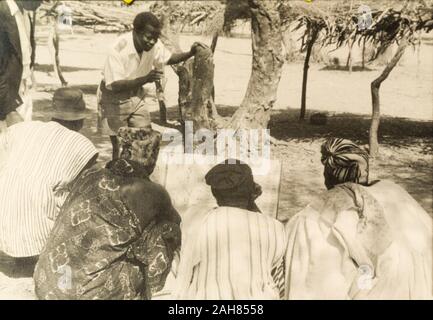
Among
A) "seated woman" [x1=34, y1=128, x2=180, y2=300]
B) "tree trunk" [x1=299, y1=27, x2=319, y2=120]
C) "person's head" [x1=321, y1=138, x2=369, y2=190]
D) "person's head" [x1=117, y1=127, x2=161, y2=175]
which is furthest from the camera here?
"tree trunk" [x1=299, y1=27, x2=319, y2=120]

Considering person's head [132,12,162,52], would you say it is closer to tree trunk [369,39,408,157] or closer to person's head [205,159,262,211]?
person's head [205,159,262,211]

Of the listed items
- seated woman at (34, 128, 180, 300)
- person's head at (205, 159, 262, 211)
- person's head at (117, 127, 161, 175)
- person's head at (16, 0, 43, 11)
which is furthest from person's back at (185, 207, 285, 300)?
person's head at (16, 0, 43, 11)

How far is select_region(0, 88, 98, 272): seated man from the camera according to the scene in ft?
13.4

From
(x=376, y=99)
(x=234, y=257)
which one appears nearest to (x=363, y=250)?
(x=234, y=257)

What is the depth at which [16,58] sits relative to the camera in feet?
16.8

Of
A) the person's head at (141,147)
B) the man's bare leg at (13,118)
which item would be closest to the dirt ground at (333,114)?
the man's bare leg at (13,118)

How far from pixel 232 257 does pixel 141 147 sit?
0.93 m

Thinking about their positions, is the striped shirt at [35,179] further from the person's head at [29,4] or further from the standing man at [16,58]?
the person's head at [29,4]

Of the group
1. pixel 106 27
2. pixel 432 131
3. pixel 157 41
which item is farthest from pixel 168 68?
pixel 432 131

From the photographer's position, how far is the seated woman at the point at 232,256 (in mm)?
3316

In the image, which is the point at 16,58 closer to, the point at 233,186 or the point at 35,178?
the point at 35,178

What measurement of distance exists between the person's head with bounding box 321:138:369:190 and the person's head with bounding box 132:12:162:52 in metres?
1.61

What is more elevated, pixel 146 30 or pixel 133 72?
pixel 146 30
